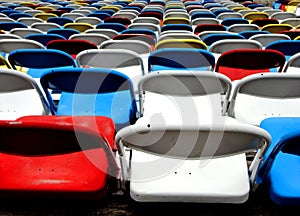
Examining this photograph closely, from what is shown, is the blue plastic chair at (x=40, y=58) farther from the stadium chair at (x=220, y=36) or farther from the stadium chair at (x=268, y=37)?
the stadium chair at (x=268, y=37)

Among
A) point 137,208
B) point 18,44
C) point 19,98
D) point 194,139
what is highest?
point 194,139

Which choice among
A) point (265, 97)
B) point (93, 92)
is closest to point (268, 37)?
point (265, 97)

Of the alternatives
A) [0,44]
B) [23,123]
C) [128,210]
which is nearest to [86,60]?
[0,44]

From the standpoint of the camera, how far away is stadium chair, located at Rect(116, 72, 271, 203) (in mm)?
1173

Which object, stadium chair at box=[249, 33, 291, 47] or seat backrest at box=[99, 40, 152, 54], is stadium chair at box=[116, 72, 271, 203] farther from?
stadium chair at box=[249, 33, 291, 47]

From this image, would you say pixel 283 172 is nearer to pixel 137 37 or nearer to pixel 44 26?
pixel 137 37

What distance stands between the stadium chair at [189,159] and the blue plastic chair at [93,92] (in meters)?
0.64

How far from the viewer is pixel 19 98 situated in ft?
8.20

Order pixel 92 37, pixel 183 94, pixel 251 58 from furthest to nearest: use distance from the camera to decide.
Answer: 1. pixel 92 37
2. pixel 251 58
3. pixel 183 94

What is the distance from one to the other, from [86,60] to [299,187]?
2105 millimetres

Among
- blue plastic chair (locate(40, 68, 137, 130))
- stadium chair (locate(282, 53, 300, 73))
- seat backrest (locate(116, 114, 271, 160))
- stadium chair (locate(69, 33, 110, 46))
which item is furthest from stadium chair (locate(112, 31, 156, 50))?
seat backrest (locate(116, 114, 271, 160))

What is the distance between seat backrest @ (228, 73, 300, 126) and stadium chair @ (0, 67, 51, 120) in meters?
1.36

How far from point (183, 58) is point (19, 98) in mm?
1490

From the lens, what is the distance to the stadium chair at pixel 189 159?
117cm
